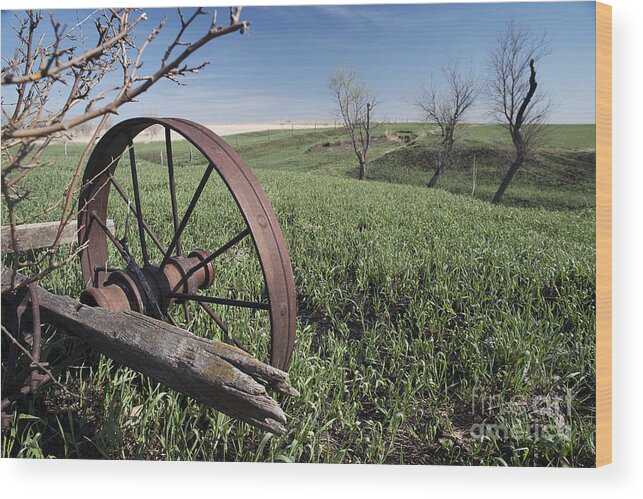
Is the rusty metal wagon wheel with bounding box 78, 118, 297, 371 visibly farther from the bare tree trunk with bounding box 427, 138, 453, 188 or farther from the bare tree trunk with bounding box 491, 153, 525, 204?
the bare tree trunk with bounding box 427, 138, 453, 188

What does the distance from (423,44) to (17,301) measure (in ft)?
8.96

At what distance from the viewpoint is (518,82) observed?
350 centimetres

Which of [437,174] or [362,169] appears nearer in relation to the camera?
[437,174]

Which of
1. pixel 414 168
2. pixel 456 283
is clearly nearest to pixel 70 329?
pixel 456 283

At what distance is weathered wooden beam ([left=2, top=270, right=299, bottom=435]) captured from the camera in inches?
86.7

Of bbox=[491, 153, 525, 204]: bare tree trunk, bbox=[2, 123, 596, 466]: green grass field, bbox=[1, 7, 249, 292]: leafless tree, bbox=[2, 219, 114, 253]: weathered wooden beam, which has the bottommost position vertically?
bbox=[2, 123, 596, 466]: green grass field

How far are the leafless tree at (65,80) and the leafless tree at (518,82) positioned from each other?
1.65 metres

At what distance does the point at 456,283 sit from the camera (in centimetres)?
403

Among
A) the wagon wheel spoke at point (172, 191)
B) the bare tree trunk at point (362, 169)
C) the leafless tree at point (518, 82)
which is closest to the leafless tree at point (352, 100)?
the leafless tree at point (518, 82)

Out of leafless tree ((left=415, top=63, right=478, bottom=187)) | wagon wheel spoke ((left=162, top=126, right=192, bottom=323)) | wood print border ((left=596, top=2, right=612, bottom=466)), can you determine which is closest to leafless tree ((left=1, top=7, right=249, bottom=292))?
wagon wheel spoke ((left=162, top=126, right=192, bottom=323))

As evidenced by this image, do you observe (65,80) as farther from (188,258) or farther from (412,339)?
(412,339)

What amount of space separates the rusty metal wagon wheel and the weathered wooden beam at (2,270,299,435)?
0.26m

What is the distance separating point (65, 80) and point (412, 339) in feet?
8.20

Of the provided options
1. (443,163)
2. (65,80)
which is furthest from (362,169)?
(65,80)
